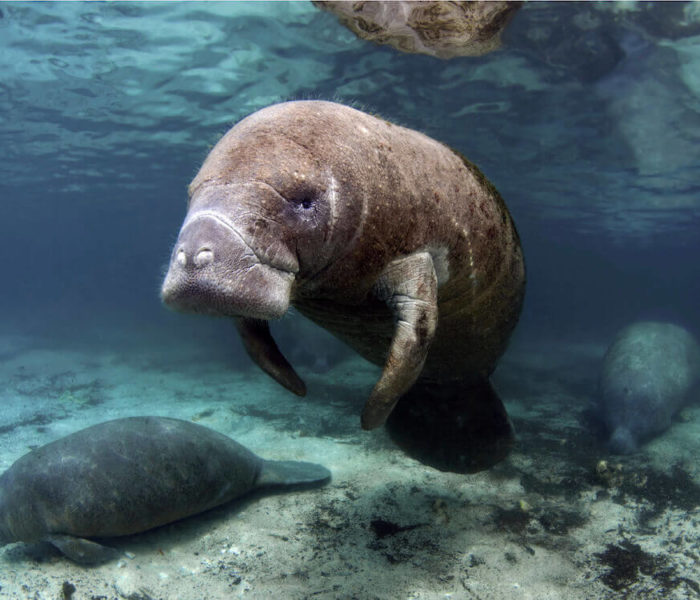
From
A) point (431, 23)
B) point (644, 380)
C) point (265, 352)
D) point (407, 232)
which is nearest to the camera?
point (407, 232)

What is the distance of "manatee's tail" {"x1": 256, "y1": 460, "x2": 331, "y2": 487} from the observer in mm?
5418

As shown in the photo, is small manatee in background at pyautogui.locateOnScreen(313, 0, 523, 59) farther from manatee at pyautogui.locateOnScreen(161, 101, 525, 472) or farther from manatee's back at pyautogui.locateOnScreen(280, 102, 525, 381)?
manatee at pyautogui.locateOnScreen(161, 101, 525, 472)

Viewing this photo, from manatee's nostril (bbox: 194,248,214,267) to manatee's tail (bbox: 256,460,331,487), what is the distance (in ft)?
13.8

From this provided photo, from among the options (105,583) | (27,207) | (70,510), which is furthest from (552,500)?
(27,207)

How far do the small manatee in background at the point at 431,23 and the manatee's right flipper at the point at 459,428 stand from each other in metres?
6.26

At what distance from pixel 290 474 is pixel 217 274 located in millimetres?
4376

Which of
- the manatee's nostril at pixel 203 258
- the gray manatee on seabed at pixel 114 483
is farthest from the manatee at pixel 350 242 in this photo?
the gray manatee on seabed at pixel 114 483

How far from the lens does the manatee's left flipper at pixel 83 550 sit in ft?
13.5

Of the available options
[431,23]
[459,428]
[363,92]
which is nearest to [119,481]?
[459,428]

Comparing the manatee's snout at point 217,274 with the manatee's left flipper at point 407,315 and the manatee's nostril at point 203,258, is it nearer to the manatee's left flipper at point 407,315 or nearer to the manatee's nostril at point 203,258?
the manatee's nostril at point 203,258

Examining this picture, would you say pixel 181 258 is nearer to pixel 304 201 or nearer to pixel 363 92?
pixel 304 201

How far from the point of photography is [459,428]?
4.49 metres

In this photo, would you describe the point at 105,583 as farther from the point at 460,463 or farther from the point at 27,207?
the point at 27,207

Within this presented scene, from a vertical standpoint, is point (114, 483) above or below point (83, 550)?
above
